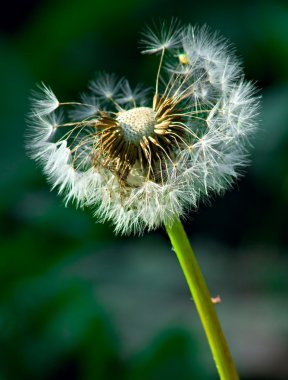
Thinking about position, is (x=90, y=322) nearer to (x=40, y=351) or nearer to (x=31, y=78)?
(x=40, y=351)

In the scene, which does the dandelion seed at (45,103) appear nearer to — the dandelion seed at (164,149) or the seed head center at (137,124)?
the dandelion seed at (164,149)

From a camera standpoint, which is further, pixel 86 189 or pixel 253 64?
pixel 253 64

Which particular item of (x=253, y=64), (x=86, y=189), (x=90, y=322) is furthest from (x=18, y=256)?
(x=86, y=189)

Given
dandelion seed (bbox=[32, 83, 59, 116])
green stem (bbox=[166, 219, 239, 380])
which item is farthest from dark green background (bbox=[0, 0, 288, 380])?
green stem (bbox=[166, 219, 239, 380])

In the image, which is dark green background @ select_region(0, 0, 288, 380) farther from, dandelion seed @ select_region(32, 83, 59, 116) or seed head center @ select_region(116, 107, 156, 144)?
seed head center @ select_region(116, 107, 156, 144)

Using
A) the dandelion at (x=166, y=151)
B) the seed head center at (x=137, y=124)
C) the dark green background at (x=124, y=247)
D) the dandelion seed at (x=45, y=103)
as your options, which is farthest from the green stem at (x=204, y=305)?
the dark green background at (x=124, y=247)

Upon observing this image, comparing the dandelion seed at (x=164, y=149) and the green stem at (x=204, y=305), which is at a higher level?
the dandelion seed at (x=164, y=149)

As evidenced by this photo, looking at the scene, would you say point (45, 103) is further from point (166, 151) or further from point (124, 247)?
point (124, 247)
